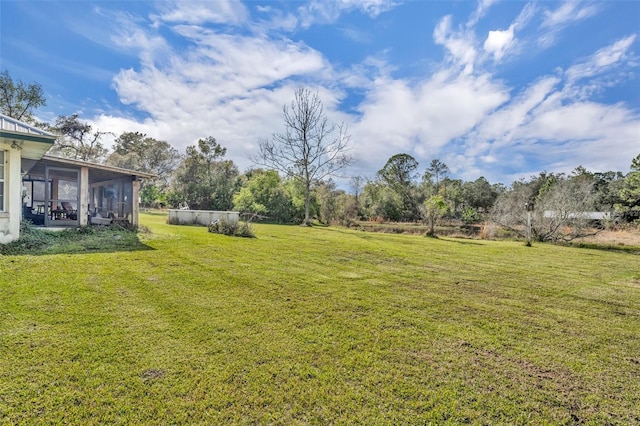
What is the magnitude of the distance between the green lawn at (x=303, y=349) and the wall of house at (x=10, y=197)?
6.63ft

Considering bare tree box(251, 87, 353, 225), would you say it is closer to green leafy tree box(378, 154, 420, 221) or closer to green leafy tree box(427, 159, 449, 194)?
green leafy tree box(378, 154, 420, 221)

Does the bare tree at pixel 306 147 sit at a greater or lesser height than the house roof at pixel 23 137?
greater

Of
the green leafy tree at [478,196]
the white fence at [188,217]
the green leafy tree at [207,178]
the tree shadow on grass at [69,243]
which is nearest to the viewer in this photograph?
the tree shadow on grass at [69,243]

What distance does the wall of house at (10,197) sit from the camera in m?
6.45

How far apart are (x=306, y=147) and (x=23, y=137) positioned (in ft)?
59.3

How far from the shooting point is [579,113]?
12.4 meters

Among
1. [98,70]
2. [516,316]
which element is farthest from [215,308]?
[98,70]

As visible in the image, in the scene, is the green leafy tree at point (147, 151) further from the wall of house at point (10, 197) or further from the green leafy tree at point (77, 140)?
the wall of house at point (10, 197)

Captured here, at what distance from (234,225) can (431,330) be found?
9701 mm

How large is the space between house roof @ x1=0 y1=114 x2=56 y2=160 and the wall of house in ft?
0.74

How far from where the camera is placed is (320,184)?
26.2m

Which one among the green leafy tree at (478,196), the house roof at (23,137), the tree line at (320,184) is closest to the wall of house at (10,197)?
the house roof at (23,137)

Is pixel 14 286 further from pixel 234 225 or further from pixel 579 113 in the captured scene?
pixel 579 113

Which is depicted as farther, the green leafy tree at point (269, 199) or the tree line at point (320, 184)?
the green leafy tree at point (269, 199)
